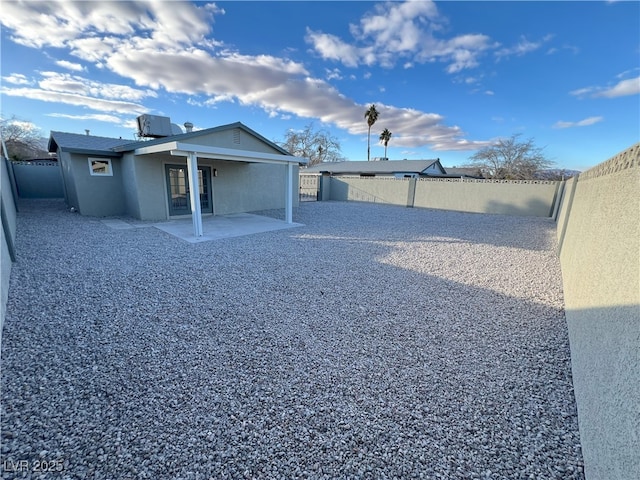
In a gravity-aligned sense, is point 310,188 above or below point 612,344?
above

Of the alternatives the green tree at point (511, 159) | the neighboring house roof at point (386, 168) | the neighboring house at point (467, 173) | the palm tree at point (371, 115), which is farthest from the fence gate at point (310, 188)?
the palm tree at point (371, 115)

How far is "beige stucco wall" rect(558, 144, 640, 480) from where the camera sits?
1.25m

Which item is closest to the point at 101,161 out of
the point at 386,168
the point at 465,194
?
the point at 465,194

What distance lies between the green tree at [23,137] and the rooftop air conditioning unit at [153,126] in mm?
22737

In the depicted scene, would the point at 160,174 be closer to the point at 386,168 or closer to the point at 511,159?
the point at 386,168

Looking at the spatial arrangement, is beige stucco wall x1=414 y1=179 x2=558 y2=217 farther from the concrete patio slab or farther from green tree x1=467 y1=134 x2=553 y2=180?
green tree x1=467 y1=134 x2=553 y2=180

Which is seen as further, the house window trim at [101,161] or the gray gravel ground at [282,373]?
the house window trim at [101,161]

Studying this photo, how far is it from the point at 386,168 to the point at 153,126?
22241 mm

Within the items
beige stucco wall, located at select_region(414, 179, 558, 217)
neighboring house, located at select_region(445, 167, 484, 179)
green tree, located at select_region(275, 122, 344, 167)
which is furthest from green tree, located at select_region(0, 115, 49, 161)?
neighboring house, located at select_region(445, 167, 484, 179)

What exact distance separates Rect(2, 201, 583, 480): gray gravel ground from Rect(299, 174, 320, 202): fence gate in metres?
14.7

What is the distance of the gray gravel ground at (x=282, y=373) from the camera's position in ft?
5.33

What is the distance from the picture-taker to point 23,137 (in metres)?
27.4

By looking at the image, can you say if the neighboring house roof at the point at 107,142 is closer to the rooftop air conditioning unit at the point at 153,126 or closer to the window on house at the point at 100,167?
the window on house at the point at 100,167

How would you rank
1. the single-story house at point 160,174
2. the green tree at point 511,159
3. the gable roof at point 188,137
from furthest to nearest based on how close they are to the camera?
the green tree at point 511,159 → the single-story house at point 160,174 → the gable roof at point 188,137
